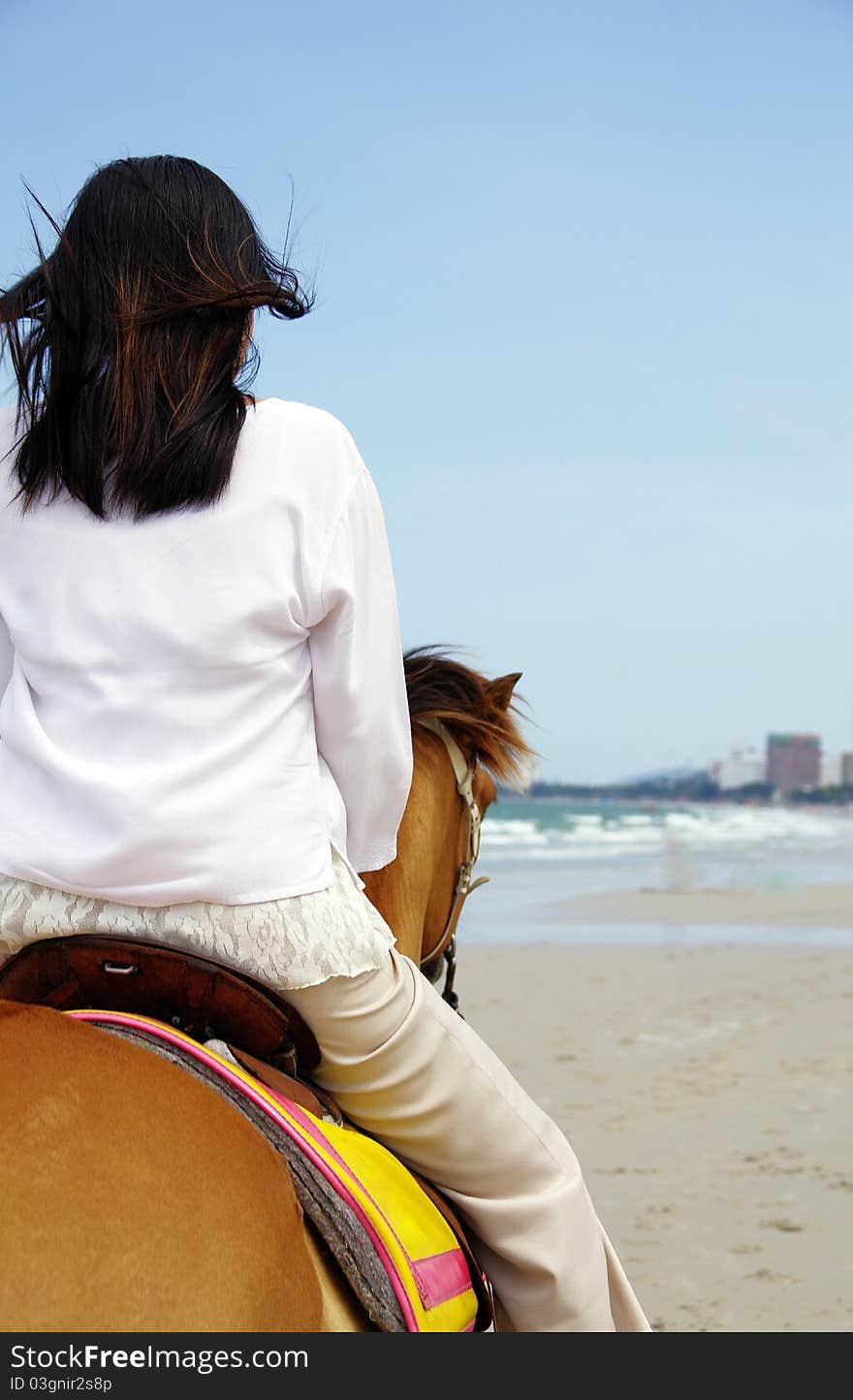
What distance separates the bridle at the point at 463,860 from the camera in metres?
2.20

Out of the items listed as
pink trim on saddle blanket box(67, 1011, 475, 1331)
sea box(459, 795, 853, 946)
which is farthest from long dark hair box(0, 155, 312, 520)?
sea box(459, 795, 853, 946)

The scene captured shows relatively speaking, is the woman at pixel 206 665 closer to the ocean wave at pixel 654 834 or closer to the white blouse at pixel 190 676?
the white blouse at pixel 190 676

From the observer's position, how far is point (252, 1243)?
1.15m

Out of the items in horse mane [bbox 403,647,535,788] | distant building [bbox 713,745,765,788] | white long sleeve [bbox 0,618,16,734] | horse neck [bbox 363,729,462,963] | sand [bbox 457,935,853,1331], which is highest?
white long sleeve [bbox 0,618,16,734]

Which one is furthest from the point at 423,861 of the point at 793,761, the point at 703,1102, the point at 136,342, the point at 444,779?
the point at 793,761

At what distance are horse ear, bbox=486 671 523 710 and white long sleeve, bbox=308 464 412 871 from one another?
1.67 ft

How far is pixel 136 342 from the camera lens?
1.51 m

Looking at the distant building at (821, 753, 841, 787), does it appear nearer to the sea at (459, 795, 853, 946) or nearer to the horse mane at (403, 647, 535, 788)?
the sea at (459, 795, 853, 946)

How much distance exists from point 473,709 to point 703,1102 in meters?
4.50

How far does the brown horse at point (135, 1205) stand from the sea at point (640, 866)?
10024mm

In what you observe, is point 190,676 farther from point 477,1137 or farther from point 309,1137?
point 477,1137

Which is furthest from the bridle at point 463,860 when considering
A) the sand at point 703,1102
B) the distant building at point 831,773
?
the distant building at point 831,773

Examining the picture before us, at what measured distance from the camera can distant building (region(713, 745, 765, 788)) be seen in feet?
156
